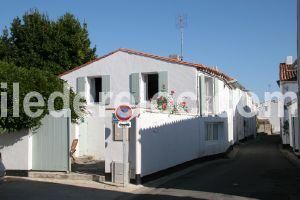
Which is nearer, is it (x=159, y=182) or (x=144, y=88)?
(x=159, y=182)

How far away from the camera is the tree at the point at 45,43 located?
31109 mm

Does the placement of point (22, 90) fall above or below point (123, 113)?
above

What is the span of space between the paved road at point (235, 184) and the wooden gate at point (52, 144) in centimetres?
368

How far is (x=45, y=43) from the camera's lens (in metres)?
31.4

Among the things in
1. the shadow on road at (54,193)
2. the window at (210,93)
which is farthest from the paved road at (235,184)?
the window at (210,93)

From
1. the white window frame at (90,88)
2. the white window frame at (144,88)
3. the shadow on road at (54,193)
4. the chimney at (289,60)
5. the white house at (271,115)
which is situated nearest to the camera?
the shadow on road at (54,193)

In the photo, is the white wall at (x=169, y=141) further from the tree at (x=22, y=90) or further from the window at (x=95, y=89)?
the window at (x=95, y=89)

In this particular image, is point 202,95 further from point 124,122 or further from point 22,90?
point 22,90

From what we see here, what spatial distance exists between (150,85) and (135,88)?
104 centimetres

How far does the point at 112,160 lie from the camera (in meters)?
15.0

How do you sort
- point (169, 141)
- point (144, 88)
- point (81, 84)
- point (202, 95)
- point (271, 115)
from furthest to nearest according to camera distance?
1. point (271, 115)
2. point (81, 84)
3. point (144, 88)
4. point (202, 95)
5. point (169, 141)

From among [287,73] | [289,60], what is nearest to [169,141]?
[287,73]

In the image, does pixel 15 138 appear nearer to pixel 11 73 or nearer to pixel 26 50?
pixel 11 73

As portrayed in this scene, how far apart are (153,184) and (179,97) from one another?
8.89 meters
